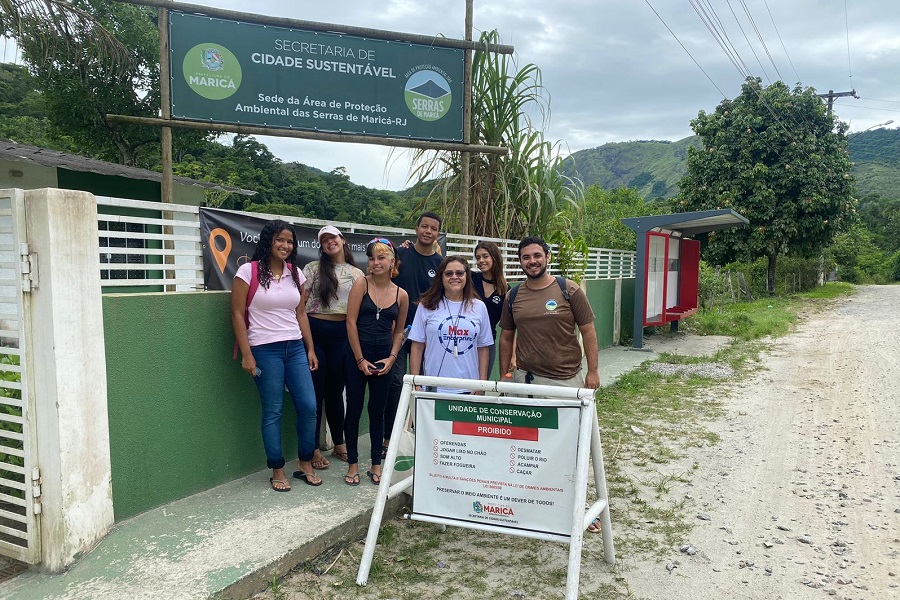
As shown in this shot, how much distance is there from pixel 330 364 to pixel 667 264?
10.7 meters

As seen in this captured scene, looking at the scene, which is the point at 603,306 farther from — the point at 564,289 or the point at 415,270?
the point at 564,289

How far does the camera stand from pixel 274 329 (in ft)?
13.2

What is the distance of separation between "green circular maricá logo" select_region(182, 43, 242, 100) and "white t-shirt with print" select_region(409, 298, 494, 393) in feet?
10.2

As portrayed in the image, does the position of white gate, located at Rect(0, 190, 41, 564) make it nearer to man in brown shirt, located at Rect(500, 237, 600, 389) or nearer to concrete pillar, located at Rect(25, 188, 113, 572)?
concrete pillar, located at Rect(25, 188, 113, 572)

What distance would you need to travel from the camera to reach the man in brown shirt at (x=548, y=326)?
157 inches

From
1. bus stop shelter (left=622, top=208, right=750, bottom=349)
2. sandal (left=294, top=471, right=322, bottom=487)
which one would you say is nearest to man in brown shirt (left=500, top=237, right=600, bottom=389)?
sandal (left=294, top=471, right=322, bottom=487)

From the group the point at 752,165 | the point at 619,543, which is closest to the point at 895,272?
the point at 752,165

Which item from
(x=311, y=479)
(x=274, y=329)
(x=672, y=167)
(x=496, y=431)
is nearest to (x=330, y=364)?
(x=274, y=329)

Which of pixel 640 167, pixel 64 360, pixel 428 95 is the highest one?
pixel 640 167

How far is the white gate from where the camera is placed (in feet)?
9.96

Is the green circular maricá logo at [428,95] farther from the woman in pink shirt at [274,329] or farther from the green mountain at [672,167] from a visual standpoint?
the green mountain at [672,167]

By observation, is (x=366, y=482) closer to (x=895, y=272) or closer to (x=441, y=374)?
(x=441, y=374)

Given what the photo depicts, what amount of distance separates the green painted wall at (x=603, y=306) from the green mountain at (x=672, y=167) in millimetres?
31374

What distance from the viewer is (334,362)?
4.53 meters
